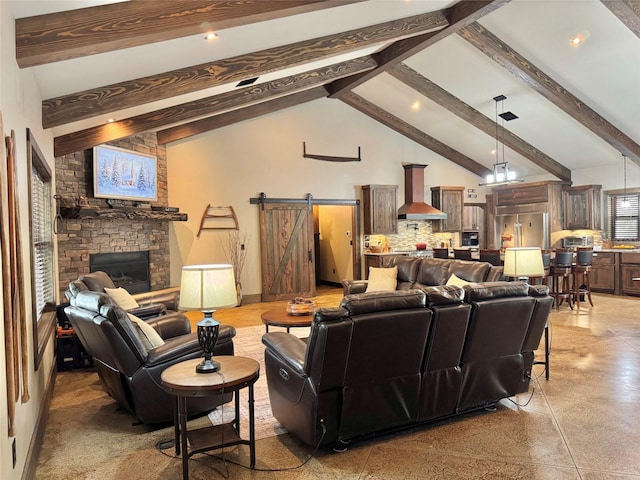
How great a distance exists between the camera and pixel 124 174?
6426mm

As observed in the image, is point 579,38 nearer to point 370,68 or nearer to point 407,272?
point 370,68

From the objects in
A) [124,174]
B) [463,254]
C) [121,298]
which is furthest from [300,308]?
[463,254]

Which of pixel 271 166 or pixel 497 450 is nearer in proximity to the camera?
pixel 497 450

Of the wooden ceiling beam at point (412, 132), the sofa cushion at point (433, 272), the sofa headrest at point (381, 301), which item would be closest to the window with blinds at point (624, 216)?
the wooden ceiling beam at point (412, 132)

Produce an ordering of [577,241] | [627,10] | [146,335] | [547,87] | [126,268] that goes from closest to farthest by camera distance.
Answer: [146,335], [627,10], [126,268], [547,87], [577,241]

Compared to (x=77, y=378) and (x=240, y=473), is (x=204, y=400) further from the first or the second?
(x=77, y=378)

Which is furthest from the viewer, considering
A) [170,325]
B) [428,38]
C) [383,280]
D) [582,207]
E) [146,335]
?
[582,207]

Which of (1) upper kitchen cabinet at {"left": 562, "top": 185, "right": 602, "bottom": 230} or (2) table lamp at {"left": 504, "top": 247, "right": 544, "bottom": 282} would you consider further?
(1) upper kitchen cabinet at {"left": 562, "top": 185, "right": 602, "bottom": 230}

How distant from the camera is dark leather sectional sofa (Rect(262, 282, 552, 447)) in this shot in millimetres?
2553

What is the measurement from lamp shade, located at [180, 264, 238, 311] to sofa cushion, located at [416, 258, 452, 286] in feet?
11.3

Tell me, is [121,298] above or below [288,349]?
above

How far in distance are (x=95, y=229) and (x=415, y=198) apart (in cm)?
683

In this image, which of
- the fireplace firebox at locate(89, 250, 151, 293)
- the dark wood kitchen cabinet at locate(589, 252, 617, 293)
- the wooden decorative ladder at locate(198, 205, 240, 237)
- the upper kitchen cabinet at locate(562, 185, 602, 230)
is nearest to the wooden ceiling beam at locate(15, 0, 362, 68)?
the fireplace firebox at locate(89, 250, 151, 293)

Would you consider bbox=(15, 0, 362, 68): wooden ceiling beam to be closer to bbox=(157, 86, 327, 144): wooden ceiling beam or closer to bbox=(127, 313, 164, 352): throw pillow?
bbox=(127, 313, 164, 352): throw pillow
